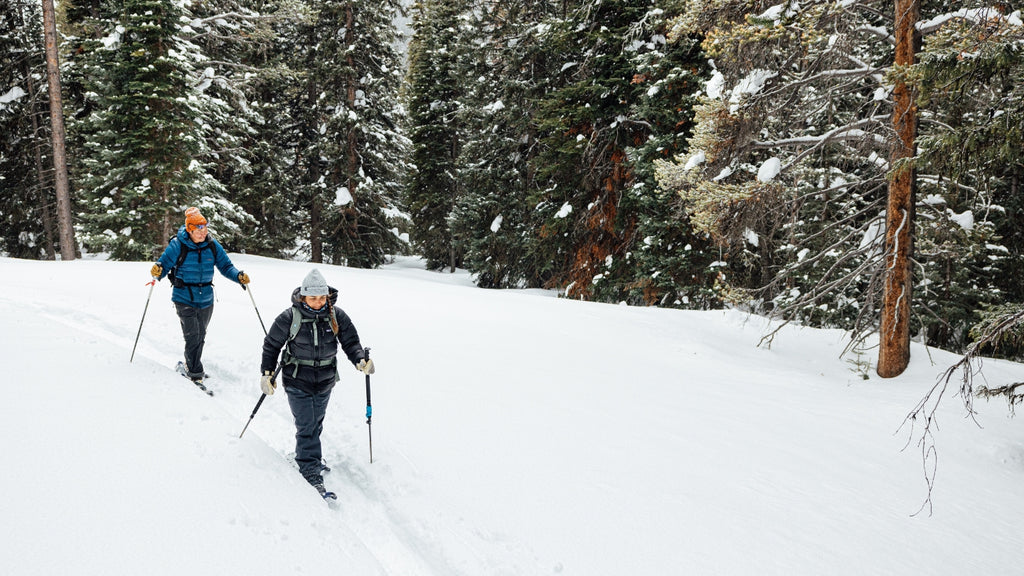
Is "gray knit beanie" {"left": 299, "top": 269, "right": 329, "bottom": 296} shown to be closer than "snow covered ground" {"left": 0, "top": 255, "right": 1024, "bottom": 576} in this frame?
No

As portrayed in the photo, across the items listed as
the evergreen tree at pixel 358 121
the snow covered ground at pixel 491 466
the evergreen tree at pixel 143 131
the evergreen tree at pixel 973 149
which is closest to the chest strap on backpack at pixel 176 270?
the snow covered ground at pixel 491 466

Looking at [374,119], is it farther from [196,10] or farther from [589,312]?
[589,312]

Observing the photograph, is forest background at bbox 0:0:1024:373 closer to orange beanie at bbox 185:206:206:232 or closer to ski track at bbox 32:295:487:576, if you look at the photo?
ski track at bbox 32:295:487:576

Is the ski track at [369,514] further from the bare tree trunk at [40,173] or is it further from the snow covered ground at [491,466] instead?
the bare tree trunk at [40,173]

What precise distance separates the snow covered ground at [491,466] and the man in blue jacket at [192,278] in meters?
0.53

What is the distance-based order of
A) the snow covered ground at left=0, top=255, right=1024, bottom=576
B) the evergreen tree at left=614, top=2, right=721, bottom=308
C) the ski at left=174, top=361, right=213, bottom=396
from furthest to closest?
the evergreen tree at left=614, top=2, right=721, bottom=308 < the ski at left=174, top=361, right=213, bottom=396 < the snow covered ground at left=0, top=255, right=1024, bottom=576

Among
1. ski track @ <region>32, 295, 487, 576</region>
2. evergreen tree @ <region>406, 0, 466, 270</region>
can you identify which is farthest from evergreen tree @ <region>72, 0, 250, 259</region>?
evergreen tree @ <region>406, 0, 466, 270</region>

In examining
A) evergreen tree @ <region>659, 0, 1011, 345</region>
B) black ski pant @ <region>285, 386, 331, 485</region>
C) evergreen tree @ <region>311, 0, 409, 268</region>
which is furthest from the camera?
evergreen tree @ <region>311, 0, 409, 268</region>

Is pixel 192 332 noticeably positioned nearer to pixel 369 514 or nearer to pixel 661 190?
pixel 369 514

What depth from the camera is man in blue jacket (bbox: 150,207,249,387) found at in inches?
268

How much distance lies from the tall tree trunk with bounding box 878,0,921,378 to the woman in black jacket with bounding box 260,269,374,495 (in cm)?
826

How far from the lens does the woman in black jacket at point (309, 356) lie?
4816 mm

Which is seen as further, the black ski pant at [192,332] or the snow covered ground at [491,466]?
the black ski pant at [192,332]

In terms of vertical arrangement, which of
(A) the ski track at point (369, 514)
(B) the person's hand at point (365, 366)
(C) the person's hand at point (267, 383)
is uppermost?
(B) the person's hand at point (365, 366)
